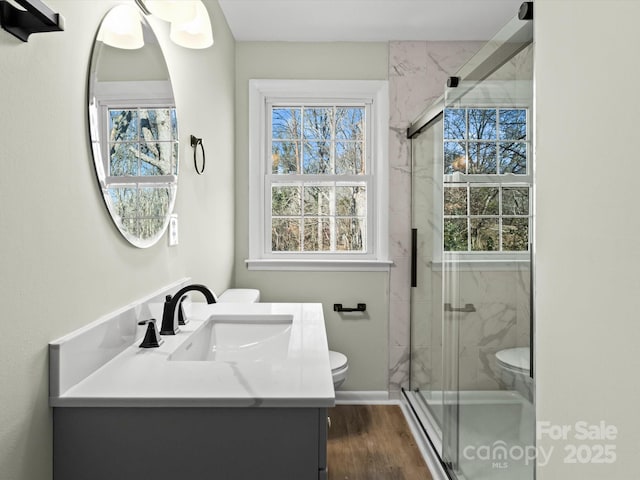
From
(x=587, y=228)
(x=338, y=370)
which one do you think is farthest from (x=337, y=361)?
(x=587, y=228)

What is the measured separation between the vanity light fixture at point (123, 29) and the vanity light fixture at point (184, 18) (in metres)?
0.11

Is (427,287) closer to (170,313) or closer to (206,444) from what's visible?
(170,313)

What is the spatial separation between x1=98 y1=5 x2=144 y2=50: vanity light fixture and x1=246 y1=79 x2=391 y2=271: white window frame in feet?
5.42

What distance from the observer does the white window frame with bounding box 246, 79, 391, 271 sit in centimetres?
303

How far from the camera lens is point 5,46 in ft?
2.78

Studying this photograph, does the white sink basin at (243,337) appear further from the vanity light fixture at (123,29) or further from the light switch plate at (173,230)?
the vanity light fixture at (123,29)

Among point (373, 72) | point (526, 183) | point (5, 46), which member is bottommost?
point (526, 183)

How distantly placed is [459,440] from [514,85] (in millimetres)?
1406

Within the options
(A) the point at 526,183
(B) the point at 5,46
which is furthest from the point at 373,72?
(B) the point at 5,46

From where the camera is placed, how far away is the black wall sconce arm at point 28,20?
83 cm

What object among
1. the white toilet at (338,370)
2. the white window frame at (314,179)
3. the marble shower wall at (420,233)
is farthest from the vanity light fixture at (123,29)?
the white toilet at (338,370)

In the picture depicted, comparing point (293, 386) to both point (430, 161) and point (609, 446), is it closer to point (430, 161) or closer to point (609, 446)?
→ point (609, 446)

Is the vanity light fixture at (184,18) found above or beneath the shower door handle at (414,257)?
above

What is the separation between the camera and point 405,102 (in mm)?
3020
